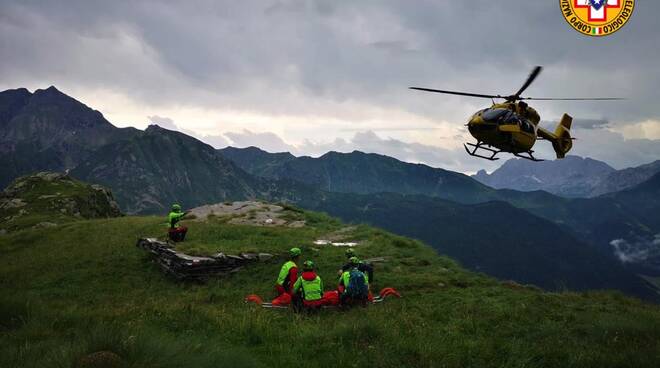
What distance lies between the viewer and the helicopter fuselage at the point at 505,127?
23797mm

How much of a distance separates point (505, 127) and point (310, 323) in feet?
54.6

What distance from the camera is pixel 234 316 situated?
41.2 ft

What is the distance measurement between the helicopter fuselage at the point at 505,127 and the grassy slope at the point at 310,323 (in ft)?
25.7

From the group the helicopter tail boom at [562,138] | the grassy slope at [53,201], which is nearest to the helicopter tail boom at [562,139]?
the helicopter tail boom at [562,138]

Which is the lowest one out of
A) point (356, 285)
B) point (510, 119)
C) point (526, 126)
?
point (356, 285)

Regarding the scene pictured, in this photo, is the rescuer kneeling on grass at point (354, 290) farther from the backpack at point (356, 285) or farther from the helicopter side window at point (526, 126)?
the helicopter side window at point (526, 126)

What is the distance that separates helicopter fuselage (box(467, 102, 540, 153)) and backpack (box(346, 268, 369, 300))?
13066 millimetres

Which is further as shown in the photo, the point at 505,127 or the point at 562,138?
the point at 562,138

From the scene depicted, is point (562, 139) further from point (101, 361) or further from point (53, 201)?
point (53, 201)

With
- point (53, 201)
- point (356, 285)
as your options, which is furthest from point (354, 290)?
point (53, 201)

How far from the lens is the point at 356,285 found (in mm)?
16234

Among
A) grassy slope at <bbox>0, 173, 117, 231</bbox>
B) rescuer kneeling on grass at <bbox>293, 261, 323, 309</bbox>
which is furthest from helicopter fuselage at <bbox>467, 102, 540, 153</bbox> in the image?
grassy slope at <bbox>0, 173, 117, 231</bbox>

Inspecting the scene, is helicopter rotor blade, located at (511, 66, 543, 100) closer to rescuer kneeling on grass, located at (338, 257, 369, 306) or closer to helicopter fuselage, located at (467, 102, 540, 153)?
helicopter fuselage, located at (467, 102, 540, 153)

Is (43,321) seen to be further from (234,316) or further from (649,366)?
(649,366)
